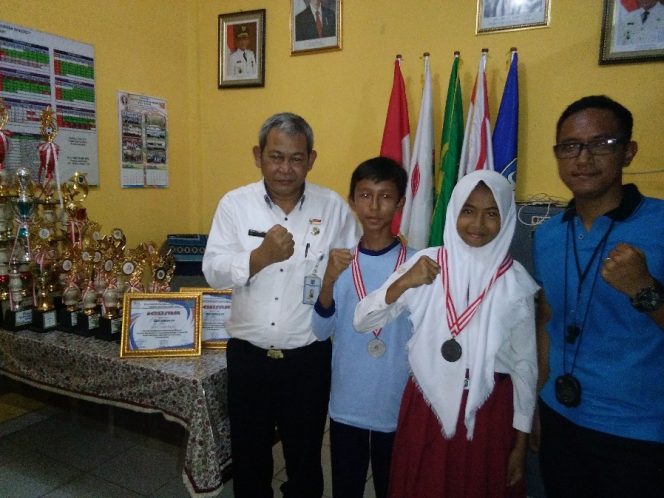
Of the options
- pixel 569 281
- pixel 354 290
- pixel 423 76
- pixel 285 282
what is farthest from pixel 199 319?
pixel 423 76

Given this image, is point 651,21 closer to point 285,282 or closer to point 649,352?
point 649,352

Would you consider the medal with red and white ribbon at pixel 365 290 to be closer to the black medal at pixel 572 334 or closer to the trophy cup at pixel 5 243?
the black medal at pixel 572 334

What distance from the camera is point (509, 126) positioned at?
2.45 m

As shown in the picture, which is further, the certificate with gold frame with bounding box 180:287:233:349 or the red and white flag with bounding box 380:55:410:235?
the red and white flag with bounding box 380:55:410:235

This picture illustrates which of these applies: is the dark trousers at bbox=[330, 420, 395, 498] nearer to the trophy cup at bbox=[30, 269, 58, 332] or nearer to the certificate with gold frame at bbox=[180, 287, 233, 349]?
the certificate with gold frame at bbox=[180, 287, 233, 349]

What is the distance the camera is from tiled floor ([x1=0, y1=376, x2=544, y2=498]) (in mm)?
2068

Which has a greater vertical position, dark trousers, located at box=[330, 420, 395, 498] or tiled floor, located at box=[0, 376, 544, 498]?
dark trousers, located at box=[330, 420, 395, 498]

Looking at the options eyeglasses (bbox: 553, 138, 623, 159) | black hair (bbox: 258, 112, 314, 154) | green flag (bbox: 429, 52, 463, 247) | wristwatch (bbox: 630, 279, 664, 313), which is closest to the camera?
wristwatch (bbox: 630, 279, 664, 313)

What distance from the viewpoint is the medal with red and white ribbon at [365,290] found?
1.38 m

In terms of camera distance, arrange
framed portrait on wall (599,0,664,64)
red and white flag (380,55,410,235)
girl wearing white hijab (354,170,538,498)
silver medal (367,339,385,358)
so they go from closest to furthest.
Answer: girl wearing white hijab (354,170,538,498), silver medal (367,339,385,358), framed portrait on wall (599,0,664,64), red and white flag (380,55,410,235)

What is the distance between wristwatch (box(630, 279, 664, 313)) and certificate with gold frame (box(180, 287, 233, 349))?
149 centimetres

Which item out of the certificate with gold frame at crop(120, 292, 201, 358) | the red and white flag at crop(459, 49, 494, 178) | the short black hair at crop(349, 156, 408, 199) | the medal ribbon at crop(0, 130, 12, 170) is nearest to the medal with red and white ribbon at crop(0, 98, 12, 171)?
the medal ribbon at crop(0, 130, 12, 170)

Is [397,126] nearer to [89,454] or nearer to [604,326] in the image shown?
[604,326]

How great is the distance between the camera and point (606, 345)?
111 cm
